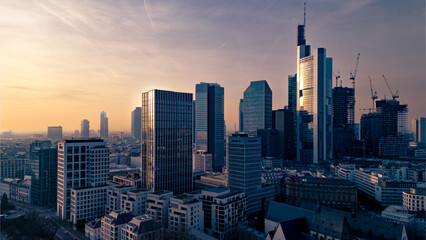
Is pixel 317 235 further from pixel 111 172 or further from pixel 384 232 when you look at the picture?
pixel 111 172

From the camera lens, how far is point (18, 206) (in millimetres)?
111875

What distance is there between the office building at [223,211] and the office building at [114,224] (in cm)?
2297

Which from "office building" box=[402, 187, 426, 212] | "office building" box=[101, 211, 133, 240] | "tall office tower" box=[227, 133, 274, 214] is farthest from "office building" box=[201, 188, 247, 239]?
"office building" box=[402, 187, 426, 212]

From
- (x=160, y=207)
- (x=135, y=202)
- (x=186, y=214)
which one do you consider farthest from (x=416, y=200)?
(x=135, y=202)

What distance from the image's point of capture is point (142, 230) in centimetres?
6662

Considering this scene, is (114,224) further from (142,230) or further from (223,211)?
(223,211)

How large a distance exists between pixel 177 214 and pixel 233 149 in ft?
119

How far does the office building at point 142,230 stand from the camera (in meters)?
66.2

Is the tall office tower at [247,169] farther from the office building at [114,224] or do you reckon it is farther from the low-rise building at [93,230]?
the low-rise building at [93,230]

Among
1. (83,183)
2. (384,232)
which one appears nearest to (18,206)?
(83,183)

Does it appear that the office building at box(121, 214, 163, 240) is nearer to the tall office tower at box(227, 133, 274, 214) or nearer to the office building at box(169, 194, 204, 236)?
the office building at box(169, 194, 204, 236)

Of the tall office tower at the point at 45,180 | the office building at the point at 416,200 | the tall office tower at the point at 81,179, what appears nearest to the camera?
the tall office tower at the point at 81,179

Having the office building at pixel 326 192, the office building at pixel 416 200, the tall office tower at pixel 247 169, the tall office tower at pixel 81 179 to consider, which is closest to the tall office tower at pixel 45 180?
the tall office tower at pixel 81 179

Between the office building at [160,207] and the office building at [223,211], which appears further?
the office building at [160,207]
